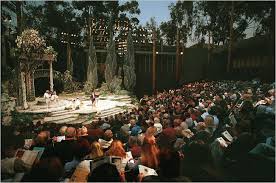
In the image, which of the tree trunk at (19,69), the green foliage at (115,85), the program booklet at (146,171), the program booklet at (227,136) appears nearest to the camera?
the program booklet at (146,171)

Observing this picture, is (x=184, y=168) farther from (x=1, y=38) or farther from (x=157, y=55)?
(x=1, y=38)

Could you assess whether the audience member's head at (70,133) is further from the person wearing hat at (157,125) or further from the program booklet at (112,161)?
the person wearing hat at (157,125)

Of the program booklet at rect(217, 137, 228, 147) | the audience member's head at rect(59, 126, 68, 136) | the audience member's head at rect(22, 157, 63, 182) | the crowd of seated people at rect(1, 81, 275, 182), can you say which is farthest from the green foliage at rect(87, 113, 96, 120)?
the program booklet at rect(217, 137, 228, 147)

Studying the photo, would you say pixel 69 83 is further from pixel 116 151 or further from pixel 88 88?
pixel 116 151

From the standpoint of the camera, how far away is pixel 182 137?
5660mm

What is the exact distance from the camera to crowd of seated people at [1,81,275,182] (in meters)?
5.16

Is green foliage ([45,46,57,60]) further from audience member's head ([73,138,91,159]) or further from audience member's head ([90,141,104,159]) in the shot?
audience member's head ([90,141,104,159])

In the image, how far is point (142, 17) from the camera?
588 centimetres

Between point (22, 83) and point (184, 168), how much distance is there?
304 cm

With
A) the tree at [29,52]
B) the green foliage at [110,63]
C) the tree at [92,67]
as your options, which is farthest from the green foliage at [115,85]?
the tree at [29,52]

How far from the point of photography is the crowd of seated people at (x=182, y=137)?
5.16 meters

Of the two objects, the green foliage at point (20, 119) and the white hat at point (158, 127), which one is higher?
the green foliage at point (20, 119)

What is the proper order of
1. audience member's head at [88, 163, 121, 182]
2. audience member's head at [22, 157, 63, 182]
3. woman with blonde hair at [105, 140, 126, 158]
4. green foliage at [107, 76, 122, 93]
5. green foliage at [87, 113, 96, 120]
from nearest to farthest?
audience member's head at [88, 163, 121, 182] < audience member's head at [22, 157, 63, 182] < woman with blonde hair at [105, 140, 126, 158] < green foliage at [87, 113, 96, 120] < green foliage at [107, 76, 122, 93]

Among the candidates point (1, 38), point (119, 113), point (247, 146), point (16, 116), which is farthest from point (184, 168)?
point (1, 38)
